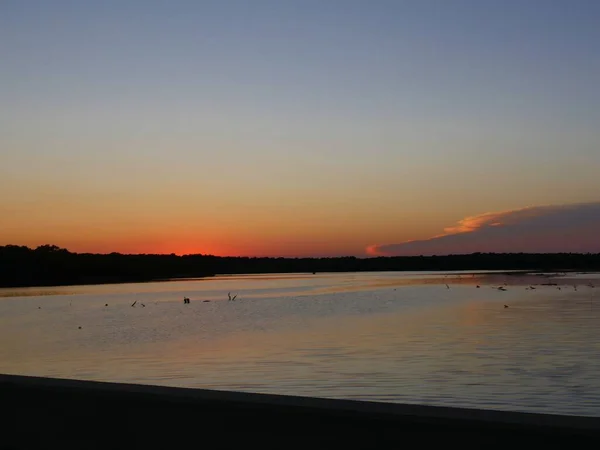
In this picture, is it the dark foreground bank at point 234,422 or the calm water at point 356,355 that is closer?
the dark foreground bank at point 234,422

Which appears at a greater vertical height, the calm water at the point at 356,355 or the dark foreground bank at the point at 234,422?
the dark foreground bank at the point at 234,422

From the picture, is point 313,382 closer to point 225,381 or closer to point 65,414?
point 225,381

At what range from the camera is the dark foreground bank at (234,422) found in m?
5.00

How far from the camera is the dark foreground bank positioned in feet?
16.4

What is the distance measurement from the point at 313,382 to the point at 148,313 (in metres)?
44.6

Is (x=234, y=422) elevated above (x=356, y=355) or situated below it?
above

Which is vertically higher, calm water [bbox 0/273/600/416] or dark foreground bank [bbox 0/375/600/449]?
dark foreground bank [bbox 0/375/600/449]

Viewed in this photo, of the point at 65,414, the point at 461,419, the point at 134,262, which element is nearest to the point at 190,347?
the point at 65,414

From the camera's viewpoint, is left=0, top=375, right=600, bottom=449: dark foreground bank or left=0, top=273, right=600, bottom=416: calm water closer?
left=0, top=375, right=600, bottom=449: dark foreground bank

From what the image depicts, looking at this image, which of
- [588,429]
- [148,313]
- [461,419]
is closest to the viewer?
[588,429]

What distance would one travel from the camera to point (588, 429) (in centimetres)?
473

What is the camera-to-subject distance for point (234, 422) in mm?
5883

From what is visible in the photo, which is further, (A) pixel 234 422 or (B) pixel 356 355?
(B) pixel 356 355

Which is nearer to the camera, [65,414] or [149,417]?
[149,417]
